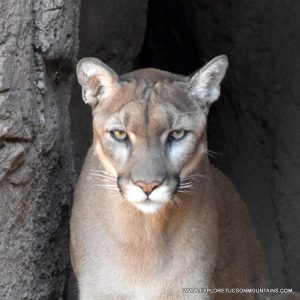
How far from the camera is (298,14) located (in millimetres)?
5469

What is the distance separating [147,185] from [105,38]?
208 centimetres

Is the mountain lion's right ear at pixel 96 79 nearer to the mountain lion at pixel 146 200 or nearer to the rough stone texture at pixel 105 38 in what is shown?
the mountain lion at pixel 146 200

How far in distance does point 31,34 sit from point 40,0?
139 millimetres

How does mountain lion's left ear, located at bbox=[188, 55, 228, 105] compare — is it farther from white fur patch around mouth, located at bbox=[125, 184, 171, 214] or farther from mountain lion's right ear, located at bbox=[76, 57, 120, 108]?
white fur patch around mouth, located at bbox=[125, 184, 171, 214]

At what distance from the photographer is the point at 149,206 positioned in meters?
3.66

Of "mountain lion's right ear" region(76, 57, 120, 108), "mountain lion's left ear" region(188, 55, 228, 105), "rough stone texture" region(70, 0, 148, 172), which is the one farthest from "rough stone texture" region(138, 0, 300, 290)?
"mountain lion's right ear" region(76, 57, 120, 108)

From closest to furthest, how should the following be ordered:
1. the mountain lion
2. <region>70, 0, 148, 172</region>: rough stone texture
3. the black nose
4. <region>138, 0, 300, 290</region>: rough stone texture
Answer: the black nose
the mountain lion
<region>70, 0, 148, 172</region>: rough stone texture
<region>138, 0, 300, 290</region>: rough stone texture

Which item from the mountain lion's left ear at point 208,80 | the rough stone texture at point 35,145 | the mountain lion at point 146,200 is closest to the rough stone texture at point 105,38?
the rough stone texture at point 35,145

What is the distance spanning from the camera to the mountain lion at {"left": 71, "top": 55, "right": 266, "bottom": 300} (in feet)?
12.2

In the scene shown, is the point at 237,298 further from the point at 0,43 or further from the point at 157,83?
the point at 0,43

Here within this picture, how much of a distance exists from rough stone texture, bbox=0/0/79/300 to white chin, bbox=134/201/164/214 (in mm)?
495

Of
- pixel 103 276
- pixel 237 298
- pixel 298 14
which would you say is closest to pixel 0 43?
pixel 103 276

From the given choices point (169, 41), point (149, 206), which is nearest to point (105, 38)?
point (169, 41)

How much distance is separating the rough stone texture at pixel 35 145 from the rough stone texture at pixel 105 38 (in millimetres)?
963
